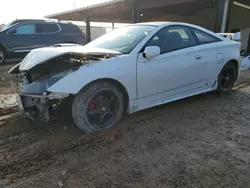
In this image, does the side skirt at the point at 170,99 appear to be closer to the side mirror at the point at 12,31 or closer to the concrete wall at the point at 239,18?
the side mirror at the point at 12,31

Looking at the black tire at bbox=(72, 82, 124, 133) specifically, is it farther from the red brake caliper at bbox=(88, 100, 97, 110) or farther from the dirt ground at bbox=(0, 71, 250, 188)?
the dirt ground at bbox=(0, 71, 250, 188)

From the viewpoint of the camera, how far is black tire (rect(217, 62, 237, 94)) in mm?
5050

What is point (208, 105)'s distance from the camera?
15.1 feet

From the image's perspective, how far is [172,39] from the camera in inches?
162

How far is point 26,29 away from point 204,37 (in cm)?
840

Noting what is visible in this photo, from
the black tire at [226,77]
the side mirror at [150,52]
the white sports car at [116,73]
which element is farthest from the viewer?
the black tire at [226,77]

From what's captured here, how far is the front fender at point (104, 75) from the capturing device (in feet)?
9.67

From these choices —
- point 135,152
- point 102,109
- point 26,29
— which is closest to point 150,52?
point 102,109

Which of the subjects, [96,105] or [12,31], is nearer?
[96,105]

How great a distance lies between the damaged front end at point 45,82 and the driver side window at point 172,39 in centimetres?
95

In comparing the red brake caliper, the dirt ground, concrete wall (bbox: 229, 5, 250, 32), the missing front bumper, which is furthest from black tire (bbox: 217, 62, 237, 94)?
concrete wall (bbox: 229, 5, 250, 32)

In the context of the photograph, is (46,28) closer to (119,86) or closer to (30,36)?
(30,36)

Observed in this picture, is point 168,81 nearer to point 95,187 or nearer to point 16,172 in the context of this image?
point 95,187

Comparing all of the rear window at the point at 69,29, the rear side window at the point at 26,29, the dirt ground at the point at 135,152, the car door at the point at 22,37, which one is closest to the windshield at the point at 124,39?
the dirt ground at the point at 135,152
